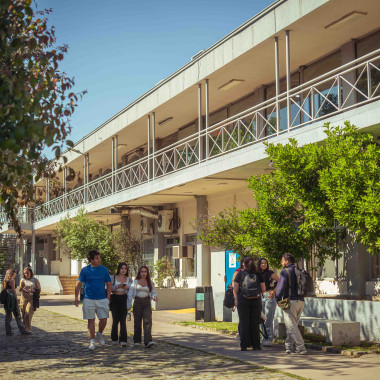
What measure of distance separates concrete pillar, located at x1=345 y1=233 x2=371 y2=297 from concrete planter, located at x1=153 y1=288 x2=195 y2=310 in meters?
7.92

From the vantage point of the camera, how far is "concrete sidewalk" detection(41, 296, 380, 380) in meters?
9.20

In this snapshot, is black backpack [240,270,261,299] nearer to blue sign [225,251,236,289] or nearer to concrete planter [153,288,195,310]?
blue sign [225,251,236,289]

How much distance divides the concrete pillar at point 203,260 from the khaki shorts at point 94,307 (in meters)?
10.7

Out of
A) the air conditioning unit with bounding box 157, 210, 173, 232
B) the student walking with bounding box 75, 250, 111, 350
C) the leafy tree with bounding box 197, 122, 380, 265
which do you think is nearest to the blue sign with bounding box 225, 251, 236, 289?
the air conditioning unit with bounding box 157, 210, 173, 232

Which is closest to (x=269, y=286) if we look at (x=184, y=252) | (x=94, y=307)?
(x=94, y=307)

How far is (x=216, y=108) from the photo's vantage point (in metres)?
22.8

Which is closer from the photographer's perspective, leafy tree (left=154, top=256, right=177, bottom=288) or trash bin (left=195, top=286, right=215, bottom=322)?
trash bin (left=195, top=286, right=215, bottom=322)

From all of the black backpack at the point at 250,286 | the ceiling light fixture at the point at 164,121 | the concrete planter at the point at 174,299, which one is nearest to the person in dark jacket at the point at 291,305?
the black backpack at the point at 250,286

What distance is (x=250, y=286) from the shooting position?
11555 millimetres

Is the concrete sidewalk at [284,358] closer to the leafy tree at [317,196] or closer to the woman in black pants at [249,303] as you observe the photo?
the woman in black pants at [249,303]

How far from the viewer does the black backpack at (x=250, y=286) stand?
11.5 m

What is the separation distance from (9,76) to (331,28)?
34.6 ft

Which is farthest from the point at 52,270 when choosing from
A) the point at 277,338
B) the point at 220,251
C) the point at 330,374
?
the point at 330,374

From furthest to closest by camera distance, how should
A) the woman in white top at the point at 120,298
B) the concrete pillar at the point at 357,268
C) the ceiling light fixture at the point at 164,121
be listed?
1. the ceiling light fixture at the point at 164,121
2. the concrete pillar at the point at 357,268
3. the woman in white top at the point at 120,298
